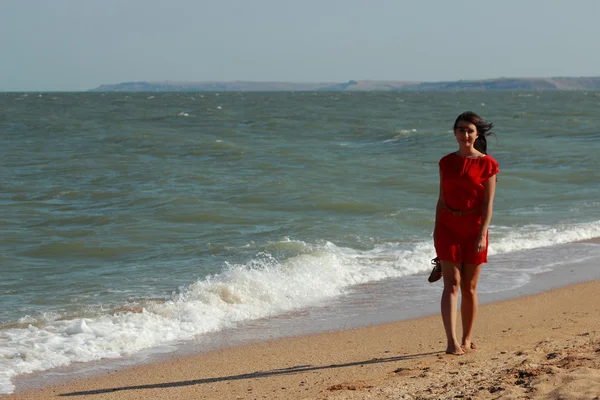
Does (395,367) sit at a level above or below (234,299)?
above

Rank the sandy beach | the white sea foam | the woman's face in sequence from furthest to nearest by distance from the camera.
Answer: the white sea foam < the woman's face < the sandy beach

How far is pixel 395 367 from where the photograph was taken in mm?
5383

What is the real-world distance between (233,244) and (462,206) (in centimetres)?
663

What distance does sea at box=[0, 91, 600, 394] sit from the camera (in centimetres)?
719

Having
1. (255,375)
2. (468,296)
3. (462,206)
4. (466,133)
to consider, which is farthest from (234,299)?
(466,133)

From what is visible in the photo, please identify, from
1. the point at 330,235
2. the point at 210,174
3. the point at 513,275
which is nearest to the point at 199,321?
the point at 513,275

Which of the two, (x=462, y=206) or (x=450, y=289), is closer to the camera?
(x=462, y=206)

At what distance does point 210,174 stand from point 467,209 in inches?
608

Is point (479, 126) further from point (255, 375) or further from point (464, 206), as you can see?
point (255, 375)

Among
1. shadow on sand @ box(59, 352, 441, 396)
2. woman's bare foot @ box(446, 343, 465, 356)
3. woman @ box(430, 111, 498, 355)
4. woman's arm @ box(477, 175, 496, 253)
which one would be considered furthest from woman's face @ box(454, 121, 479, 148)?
shadow on sand @ box(59, 352, 441, 396)

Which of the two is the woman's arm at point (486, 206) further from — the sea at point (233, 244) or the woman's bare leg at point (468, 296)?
the sea at point (233, 244)

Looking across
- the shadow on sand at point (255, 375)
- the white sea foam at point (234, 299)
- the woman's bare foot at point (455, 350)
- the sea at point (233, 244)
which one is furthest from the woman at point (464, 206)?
the white sea foam at point (234, 299)

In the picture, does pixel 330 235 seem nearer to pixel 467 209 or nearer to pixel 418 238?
pixel 418 238

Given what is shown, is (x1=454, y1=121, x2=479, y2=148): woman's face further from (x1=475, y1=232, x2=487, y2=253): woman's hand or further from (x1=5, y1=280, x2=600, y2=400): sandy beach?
Result: (x1=5, y1=280, x2=600, y2=400): sandy beach
